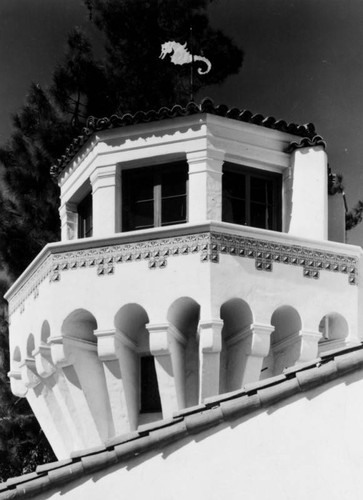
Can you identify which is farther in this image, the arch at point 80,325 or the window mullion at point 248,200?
the window mullion at point 248,200

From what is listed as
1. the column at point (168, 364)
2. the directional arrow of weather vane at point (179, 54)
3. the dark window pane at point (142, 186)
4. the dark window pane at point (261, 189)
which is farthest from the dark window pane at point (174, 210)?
the directional arrow of weather vane at point (179, 54)

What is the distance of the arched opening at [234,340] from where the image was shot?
15.1 meters

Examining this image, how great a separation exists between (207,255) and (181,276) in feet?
1.30

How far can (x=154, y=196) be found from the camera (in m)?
16.1

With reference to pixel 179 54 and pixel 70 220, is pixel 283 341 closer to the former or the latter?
pixel 70 220

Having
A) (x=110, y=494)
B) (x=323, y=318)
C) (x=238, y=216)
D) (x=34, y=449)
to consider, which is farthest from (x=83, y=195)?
(x=34, y=449)

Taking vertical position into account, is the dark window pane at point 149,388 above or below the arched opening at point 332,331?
below

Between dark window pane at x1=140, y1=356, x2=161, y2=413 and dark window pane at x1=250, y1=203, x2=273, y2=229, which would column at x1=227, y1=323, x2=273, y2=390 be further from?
dark window pane at x1=250, y1=203, x2=273, y2=229

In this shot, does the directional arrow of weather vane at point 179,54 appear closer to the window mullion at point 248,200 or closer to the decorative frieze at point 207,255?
the window mullion at point 248,200

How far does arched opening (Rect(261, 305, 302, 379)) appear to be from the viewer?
1530 centimetres

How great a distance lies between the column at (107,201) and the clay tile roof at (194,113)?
0.55m

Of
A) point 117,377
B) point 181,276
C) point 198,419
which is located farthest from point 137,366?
point 198,419

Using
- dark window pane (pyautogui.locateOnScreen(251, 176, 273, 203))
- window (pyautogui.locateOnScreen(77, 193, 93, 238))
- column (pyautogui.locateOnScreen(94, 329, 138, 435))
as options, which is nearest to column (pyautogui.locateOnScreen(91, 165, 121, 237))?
window (pyautogui.locateOnScreen(77, 193, 93, 238))

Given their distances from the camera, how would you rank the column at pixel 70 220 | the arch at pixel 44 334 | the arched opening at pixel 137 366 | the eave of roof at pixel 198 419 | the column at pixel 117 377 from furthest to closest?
the column at pixel 70 220 → the arch at pixel 44 334 → the arched opening at pixel 137 366 → the column at pixel 117 377 → the eave of roof at pixel 198 419
